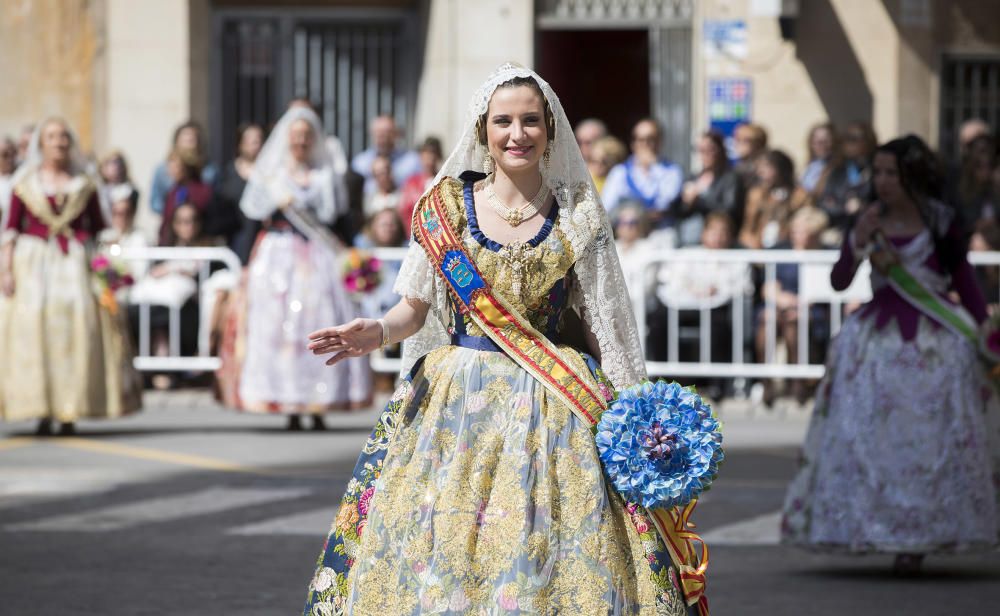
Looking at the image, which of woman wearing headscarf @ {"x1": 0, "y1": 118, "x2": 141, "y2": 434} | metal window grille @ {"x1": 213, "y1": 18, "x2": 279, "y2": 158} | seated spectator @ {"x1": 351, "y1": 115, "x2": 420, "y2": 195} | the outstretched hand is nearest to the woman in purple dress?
the outstretched hand

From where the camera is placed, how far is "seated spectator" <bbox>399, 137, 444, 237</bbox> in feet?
53.1

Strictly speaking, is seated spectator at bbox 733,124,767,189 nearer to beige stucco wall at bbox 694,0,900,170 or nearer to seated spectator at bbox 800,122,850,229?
seated spectator at bbox 800,122,850,229

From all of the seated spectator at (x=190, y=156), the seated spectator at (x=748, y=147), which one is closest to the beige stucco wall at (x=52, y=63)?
the seated spectator at (x=190, y=156)

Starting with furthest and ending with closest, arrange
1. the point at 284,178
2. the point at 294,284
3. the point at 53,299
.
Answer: the point at 294,284 < the point at 284,178 < the point at 53,299

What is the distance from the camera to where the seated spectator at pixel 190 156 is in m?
16.5

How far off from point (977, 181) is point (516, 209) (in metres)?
10.1

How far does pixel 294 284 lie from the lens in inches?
Result: 556

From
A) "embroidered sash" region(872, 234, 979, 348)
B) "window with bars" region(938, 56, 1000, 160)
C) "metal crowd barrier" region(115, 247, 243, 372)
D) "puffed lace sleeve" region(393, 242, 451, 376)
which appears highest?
"window with bars" region(938, 56, 1000, 160)

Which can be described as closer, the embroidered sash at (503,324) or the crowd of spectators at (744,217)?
the embroidered sash at (503,324)

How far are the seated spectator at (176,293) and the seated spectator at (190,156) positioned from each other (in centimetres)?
57

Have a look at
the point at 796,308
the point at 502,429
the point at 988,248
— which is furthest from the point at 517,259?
the point at 988,248

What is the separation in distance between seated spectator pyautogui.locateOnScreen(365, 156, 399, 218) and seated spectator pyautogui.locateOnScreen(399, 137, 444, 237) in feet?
→ 0.23

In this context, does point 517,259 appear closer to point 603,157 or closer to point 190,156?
point 603,157

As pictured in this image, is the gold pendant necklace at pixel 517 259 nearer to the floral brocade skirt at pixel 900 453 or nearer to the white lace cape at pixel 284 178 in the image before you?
the floral brocade skirt at pixel 900 453
